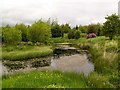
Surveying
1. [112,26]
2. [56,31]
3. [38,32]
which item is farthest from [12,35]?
[56,31]

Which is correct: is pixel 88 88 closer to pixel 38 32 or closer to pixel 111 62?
pixel 111 62

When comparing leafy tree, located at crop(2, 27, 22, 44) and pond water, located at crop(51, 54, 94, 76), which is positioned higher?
leafy tree, located at crop(2, 27, 22, 44)

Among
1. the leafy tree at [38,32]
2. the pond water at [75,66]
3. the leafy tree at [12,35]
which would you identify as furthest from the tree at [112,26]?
the leafy tree at [12,35]

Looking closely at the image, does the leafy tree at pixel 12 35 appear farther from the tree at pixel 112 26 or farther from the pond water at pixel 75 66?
the pond water at pixel 75 66

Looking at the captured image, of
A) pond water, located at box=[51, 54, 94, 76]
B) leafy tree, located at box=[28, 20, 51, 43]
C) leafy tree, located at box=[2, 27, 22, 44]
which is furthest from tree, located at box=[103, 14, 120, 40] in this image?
leafy tree, located at box=[2, 27, 22, 44]

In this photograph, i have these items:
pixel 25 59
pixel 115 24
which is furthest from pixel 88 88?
pixel 115 24

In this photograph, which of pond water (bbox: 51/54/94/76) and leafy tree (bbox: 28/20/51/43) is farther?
leafy tree (bbox: 28/20/51/43)

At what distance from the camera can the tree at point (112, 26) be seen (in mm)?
47094

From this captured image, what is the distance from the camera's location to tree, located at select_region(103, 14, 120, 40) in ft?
155

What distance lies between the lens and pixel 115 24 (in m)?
47.1

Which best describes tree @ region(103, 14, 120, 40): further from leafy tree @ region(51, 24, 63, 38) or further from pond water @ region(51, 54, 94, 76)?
leafy tree @ region(51, 24, 63, 38)

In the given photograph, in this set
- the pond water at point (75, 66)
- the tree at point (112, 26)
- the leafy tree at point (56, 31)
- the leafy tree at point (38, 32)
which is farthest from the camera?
the leafy tree at point (56, 31)

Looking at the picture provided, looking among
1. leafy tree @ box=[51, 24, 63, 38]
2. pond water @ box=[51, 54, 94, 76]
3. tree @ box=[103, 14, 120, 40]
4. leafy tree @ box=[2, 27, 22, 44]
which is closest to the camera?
pond water @ box=[51, 54, 94, 76]

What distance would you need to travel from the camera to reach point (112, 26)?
4681cm
